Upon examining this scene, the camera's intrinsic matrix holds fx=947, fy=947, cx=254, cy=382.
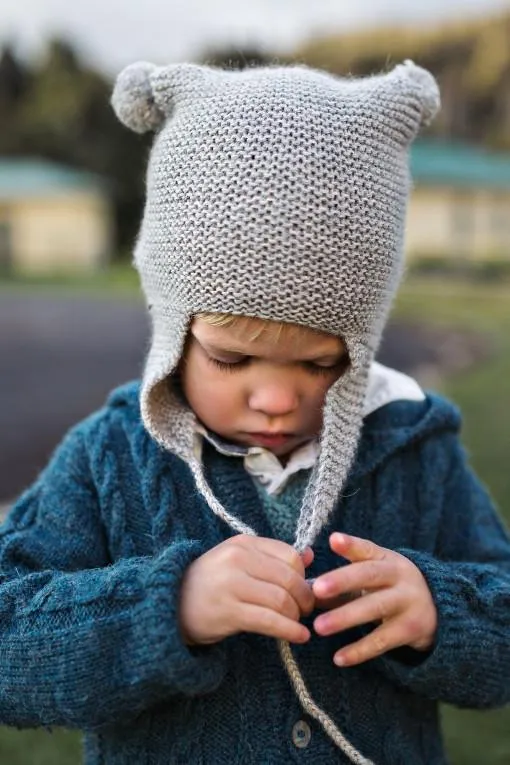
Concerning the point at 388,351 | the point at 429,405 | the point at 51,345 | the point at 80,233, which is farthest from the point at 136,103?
the point at 80,233

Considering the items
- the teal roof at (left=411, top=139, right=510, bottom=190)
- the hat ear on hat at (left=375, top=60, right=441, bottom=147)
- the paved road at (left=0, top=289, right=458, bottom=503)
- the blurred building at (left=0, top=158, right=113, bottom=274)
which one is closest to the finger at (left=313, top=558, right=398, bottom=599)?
the hat ear on hat at (left=375, top=60, right=441, bottom=147)

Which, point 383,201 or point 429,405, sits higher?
point 383,201

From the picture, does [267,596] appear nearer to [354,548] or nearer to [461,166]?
[354,548]

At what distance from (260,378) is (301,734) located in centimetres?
51

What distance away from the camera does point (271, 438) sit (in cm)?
139

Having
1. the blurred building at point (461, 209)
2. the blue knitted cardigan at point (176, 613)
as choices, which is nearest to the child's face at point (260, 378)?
the blue knitted cardigan at point (176, 613)

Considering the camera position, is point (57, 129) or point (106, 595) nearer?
point (106, 595)

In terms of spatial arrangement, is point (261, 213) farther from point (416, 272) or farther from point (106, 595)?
point (416, 272)

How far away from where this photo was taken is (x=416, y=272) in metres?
17.6

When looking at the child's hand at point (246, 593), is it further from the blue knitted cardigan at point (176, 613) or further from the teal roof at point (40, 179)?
the teal roof at point (40, 179)

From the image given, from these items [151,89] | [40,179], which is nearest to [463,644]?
[151,89]

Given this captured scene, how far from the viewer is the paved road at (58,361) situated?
526 cm

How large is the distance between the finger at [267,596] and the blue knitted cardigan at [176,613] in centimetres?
9

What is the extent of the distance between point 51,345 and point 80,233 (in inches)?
468
